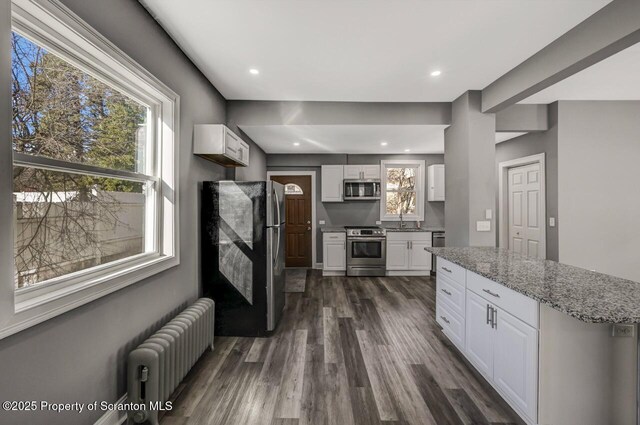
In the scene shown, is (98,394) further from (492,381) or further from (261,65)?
(261,65)

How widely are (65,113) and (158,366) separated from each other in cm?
148

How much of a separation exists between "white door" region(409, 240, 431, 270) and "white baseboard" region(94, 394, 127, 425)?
4.59 metres

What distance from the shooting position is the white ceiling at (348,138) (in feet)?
12.0

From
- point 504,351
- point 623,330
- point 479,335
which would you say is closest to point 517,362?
point 504,351

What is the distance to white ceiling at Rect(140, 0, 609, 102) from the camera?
70.2 inches

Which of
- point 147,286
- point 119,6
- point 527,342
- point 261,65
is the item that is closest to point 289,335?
point 147,286

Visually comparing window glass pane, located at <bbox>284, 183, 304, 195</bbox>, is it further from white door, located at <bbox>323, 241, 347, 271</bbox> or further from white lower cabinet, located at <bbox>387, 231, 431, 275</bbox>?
white lower cabinet, located at <bbox>387, 231, 431, 275</bbox>

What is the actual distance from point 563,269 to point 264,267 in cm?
249

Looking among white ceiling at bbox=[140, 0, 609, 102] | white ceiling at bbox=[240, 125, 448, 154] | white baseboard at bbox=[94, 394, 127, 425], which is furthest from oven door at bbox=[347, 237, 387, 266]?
white baseboard at bbox=[94, 394, 127, 425]

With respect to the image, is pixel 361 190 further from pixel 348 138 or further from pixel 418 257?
pixel 418 257

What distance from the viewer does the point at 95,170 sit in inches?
58.8

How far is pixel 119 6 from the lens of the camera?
63.0 inches

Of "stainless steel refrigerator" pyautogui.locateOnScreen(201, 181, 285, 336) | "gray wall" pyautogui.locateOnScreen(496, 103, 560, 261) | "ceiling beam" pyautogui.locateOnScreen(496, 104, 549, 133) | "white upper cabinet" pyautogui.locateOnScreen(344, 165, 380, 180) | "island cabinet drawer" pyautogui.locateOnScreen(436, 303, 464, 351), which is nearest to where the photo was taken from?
"island cabinet drawer" pyautogui.locateOnScreen(436, 303, 464, 351)

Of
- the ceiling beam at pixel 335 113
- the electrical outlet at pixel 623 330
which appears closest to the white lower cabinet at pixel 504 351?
the electrical outlet at pixel 623 330
